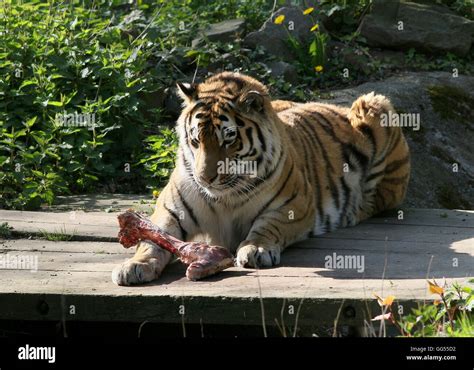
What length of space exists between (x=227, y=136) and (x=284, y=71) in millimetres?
4200

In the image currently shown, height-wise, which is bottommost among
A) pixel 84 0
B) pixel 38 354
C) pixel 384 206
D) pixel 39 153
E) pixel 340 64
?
pixel 38 354

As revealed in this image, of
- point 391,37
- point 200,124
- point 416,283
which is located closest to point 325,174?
point 200,124

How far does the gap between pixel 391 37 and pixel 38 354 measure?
786 cm

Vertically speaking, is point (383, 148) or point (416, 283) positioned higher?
point (383, 148)

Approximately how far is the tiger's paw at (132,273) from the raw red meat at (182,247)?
22 centimetres

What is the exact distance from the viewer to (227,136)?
5.75 m

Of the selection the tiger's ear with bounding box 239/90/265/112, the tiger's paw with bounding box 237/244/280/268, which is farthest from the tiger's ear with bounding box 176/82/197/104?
the tiger's paw with bounding box 237/244/280/268

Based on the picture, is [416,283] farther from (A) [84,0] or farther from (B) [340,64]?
(A) [84,0]

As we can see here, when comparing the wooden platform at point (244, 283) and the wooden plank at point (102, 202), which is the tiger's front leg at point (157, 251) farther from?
the wooden plank at point (102, 202)

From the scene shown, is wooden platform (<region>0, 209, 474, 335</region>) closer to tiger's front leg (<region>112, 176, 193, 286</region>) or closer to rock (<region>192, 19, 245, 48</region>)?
tiger's front leg (<region>112, 176, 193, 286</region>)

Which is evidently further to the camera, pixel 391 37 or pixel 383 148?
pixel 391 37

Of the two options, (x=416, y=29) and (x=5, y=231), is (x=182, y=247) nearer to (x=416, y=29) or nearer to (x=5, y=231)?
(x=5, y=231)

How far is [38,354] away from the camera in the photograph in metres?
3.97

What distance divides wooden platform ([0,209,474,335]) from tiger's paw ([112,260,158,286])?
72 mm
